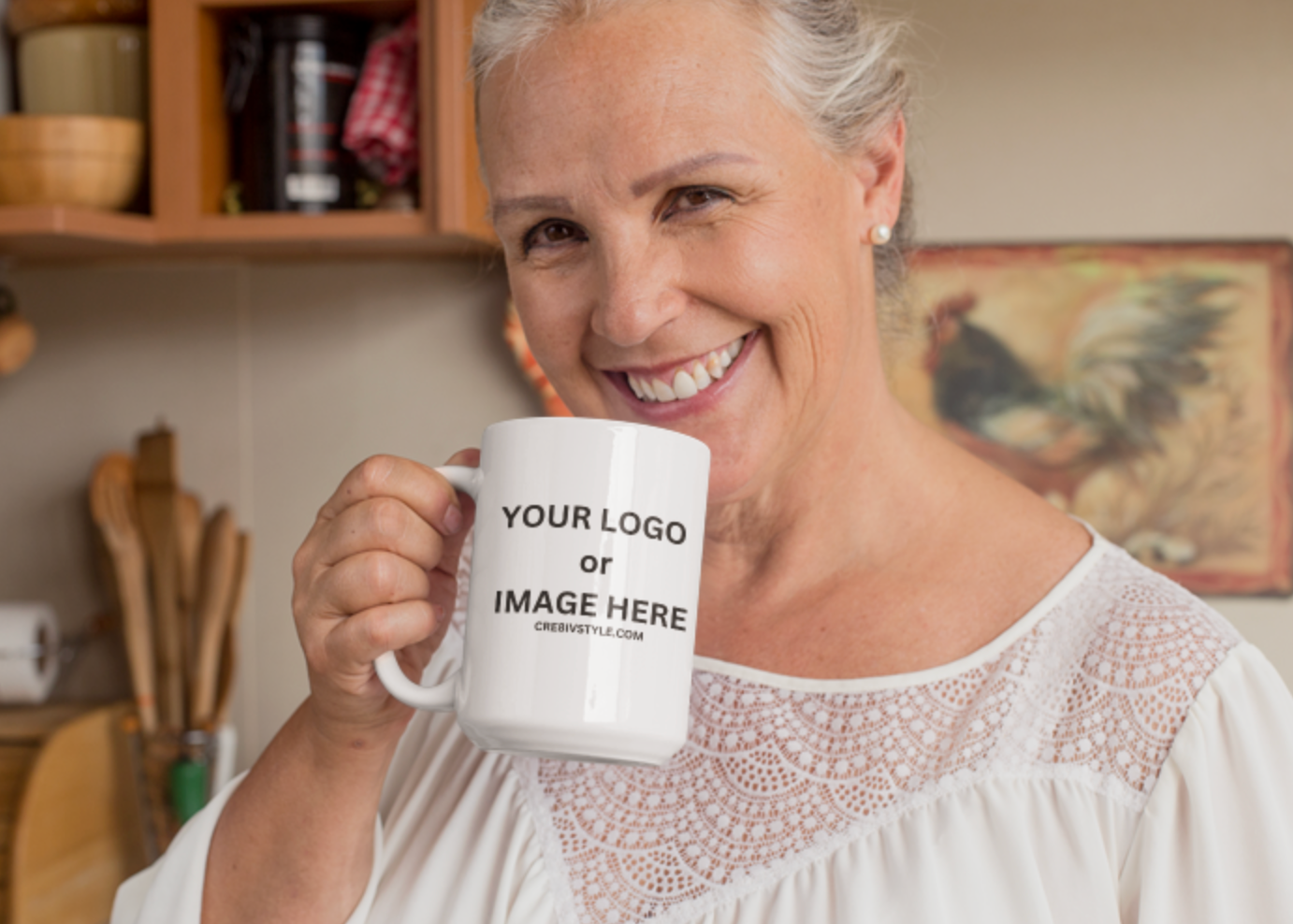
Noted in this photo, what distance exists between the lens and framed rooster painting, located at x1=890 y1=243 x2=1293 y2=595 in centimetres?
170

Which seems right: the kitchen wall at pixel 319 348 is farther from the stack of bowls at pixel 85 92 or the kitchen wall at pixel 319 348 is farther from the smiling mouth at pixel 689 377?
the smiling mouth at pixel 689 377

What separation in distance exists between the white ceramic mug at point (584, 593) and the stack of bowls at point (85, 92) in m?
1.18

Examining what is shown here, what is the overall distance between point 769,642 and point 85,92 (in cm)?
128

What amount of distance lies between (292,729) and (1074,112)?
4.67 ft

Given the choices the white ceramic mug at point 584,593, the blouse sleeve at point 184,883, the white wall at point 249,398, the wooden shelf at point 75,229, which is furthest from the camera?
the white wall at point 249,398

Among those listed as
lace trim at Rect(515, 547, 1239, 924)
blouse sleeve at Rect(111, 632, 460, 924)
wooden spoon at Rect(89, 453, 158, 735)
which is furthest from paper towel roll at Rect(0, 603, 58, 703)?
lace trim at Rect(515, 547, 1239, 924)

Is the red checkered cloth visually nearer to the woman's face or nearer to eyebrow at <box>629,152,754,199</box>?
the woman's face

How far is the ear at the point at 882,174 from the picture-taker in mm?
856

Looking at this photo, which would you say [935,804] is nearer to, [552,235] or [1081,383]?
[552,235]

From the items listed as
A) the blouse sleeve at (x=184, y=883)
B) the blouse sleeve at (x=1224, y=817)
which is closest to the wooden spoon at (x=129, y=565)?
the blouse sleeve at (x=184, y=883)

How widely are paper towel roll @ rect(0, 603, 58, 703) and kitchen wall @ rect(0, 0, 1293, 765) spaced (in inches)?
5.2

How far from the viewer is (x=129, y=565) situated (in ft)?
5.83

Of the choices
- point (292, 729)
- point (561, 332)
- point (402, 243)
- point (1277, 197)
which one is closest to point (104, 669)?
point (402, 243)

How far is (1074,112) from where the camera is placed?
1728 mm
